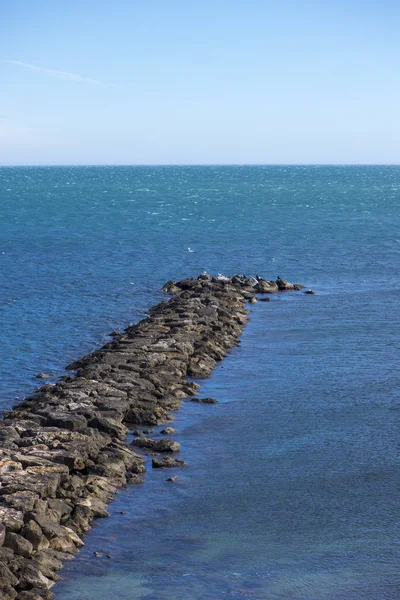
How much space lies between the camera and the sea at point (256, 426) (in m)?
20.5

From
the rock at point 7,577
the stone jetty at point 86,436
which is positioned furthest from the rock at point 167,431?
the rock at point 7,577

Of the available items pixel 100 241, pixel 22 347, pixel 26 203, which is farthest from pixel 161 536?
pixel 26 203

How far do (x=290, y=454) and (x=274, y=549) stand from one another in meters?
6.54

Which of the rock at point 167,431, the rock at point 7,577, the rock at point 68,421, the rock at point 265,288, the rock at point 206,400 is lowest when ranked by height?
the rock at point 7,577

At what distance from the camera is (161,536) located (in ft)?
73.1

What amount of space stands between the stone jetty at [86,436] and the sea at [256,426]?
0.61 m

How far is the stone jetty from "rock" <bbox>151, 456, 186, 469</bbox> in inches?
1.3

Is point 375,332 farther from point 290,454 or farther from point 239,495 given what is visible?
point 239,495

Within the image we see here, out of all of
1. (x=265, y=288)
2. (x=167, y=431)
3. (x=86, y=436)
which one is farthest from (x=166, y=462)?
(x=265, y=288)

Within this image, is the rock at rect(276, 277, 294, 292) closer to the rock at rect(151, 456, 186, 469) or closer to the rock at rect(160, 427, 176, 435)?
the rock at rect(160, 427, 176, 435)

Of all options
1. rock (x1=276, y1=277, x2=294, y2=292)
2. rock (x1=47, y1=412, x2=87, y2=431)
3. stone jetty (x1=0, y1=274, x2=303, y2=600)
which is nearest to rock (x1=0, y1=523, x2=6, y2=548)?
stone jetty (x1=0, y1=274, x2=303, y2=600)

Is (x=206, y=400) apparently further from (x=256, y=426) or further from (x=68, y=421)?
(x=68, y=421)

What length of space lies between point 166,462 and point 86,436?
2.50 m

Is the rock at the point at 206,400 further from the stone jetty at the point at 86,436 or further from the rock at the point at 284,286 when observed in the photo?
the rock at the point at 284,286
